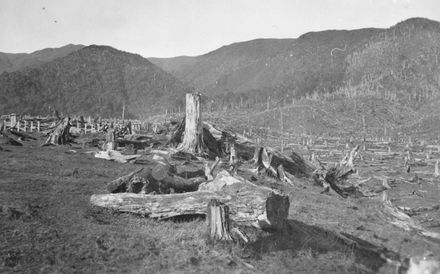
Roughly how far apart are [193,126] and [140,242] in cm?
1514

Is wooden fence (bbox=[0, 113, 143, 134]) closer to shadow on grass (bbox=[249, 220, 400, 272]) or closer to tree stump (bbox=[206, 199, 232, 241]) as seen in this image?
tree stump (bbox=[206, 199, 232, 241])

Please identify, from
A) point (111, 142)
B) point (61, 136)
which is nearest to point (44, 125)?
point (61, 136)

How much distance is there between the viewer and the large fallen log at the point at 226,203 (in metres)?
11.3

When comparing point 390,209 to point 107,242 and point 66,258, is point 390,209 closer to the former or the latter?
point 107,242

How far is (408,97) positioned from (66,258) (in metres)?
208

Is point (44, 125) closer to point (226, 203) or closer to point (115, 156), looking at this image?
point (115, 156)

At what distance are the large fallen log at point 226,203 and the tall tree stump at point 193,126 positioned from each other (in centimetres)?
1227

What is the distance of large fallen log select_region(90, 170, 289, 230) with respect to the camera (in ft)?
37.2

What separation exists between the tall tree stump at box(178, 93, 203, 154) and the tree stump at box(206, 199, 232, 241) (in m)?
14.4

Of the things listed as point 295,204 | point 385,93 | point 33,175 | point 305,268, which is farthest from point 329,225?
point 385,93

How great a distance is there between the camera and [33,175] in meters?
16.0

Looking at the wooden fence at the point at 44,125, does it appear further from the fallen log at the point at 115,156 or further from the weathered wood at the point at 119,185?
the weathered wood at the point at 119,185

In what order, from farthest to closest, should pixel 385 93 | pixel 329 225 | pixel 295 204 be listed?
1. pixel 385 93
2. pixel 295 204
3. pixel 329 225

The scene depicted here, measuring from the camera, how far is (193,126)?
24984mm
